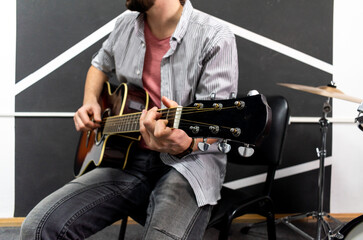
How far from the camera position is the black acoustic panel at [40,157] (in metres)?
2.18

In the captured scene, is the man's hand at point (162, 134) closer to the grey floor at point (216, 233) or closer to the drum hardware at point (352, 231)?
the drum hardware at point (352, 231)

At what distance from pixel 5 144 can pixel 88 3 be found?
1.18m

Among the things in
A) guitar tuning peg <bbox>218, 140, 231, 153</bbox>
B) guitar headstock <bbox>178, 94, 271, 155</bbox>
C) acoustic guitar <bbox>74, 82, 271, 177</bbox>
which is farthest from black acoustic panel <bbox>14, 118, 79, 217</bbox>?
guitar tuning peg <bbox>218, 140, 231, 153</bbox>

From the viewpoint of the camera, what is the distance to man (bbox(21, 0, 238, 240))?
38.9 inches

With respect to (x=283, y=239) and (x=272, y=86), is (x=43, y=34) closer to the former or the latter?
(x=272, y=86)

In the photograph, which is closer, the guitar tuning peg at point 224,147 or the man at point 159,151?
the guitar tuning peg at point 224,147

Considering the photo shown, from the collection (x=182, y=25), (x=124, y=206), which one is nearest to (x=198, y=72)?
(x=182, y=25)

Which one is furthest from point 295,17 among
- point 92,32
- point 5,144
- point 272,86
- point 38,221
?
point 5,144

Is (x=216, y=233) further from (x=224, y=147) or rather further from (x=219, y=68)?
(x=224, y=147)

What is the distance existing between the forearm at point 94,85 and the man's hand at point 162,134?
2.08 ft

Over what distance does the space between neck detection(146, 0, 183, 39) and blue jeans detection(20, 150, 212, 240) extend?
0.55 meters

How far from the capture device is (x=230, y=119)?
33.4 inches

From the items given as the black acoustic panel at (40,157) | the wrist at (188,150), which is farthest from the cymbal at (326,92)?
the black acoustic panel at (40,157)

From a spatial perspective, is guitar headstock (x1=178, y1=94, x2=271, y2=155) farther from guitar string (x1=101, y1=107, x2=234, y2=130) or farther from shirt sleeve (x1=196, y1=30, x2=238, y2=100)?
shirt sleeve (x1=196, y1=30, x2=238, y2=100)
